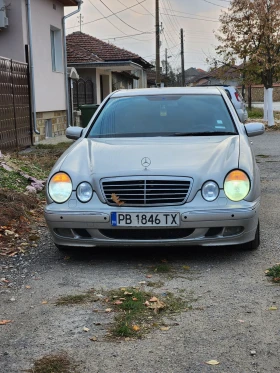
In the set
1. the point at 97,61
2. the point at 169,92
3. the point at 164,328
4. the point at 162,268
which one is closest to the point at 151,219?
the point at 162,268

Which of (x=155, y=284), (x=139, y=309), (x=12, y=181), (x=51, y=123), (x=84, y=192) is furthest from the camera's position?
(x=51, y=123)

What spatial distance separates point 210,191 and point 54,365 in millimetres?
2055

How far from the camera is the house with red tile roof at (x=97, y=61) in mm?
22281

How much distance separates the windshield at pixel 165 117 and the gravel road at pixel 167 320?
1.19 meters

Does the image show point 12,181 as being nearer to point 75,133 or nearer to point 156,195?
point 75,133

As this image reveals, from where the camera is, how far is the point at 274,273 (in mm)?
4152

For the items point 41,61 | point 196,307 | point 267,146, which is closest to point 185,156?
point 196,307

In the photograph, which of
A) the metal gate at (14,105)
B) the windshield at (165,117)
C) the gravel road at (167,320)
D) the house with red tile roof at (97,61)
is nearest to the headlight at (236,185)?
the gravel road at (167,320)

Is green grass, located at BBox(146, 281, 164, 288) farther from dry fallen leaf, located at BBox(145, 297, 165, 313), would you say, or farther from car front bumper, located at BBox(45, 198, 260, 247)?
car front bumper, located at BBox(45, 198, 260, 247)

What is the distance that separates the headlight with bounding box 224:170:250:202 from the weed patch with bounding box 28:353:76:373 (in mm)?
2041

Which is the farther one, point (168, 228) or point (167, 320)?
point (168, 228)

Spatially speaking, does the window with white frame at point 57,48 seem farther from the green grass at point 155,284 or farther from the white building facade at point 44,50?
the green grass at point 155,284

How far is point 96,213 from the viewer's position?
4.34 metres

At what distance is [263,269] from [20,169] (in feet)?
17.0
